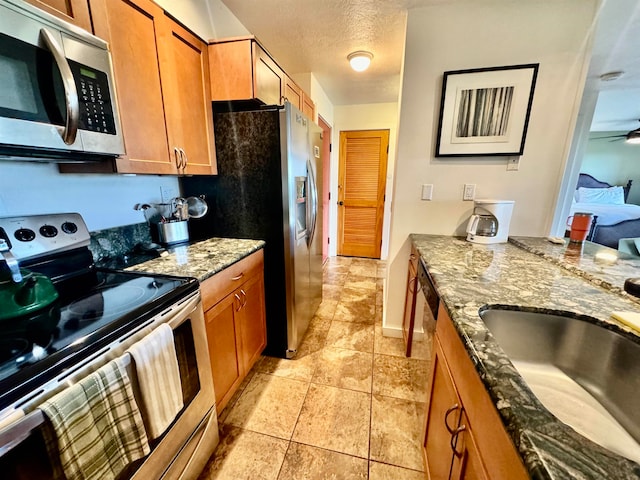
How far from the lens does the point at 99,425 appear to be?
70cm

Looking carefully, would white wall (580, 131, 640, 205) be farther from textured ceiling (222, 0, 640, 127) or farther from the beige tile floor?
the beige tile floor

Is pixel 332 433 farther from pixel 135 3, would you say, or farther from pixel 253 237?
pixel 135 3

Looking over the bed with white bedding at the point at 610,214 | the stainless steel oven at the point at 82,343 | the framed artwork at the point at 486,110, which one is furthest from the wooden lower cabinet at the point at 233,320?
the bed with white bedding at the point at 610,214

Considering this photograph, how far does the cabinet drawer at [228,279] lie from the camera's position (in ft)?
4.03

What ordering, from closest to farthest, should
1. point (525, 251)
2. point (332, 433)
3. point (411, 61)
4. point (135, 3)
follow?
point (135, 3) < point (332, 433) < point (525, 251) < point (411, 61)

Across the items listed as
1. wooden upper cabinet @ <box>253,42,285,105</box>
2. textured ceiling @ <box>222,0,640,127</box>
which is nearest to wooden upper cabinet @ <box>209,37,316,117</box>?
wooden upper cabinet @ <box>253,42,285,105</box>

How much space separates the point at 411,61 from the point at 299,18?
882mm

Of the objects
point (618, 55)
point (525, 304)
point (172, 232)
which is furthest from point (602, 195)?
point (172, 232)

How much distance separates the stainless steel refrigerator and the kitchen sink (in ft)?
4.15

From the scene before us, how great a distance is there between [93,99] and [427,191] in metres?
1.95

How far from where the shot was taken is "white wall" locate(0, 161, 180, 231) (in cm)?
102

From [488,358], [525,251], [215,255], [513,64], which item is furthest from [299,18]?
[488,358]

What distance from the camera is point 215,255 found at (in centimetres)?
146

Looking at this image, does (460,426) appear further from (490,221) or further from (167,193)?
(167,193)
